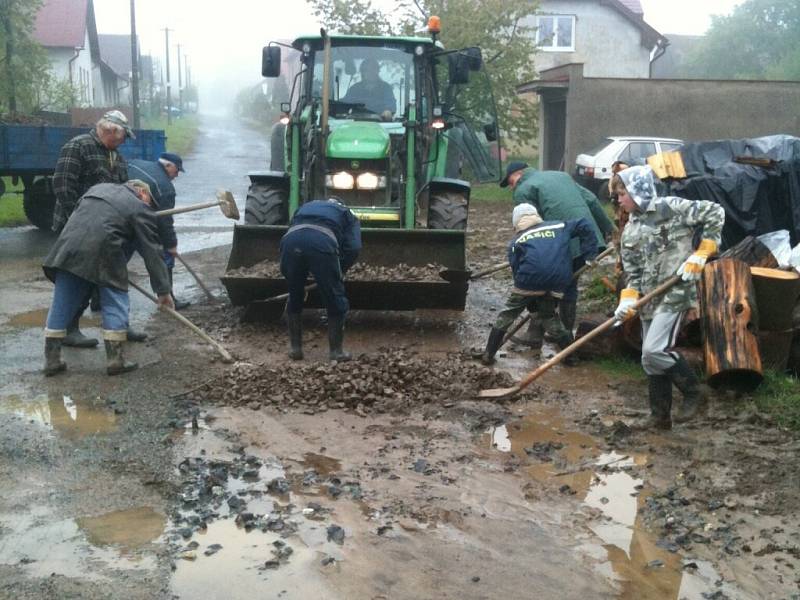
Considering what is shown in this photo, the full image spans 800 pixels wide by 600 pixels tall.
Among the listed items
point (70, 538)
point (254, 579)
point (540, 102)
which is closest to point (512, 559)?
point (254, 579)

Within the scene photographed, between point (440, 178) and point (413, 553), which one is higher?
point (440, 178)

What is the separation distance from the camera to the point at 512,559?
15.4 feet

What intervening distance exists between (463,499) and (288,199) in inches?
223

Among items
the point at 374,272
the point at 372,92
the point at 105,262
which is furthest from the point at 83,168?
the point at 372,92

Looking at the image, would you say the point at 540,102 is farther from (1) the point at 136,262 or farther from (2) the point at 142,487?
(2) the point at 142,487

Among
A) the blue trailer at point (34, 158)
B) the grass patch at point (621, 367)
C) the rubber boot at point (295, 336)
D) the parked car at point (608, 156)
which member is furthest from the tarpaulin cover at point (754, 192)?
the parked car at point (608, 156)

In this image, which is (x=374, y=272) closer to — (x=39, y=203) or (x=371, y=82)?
(x=371, y=82)

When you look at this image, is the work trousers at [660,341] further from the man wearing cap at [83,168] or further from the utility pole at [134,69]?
the utility pole at [134,69]

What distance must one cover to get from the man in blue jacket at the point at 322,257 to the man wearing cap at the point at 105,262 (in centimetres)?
98

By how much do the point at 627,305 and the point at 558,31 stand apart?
32.8m

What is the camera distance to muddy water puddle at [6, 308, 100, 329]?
9539 millimetres

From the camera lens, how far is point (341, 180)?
9.94 metres

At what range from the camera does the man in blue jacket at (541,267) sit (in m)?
8.10

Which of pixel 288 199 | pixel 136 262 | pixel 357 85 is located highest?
pixel 357 85
